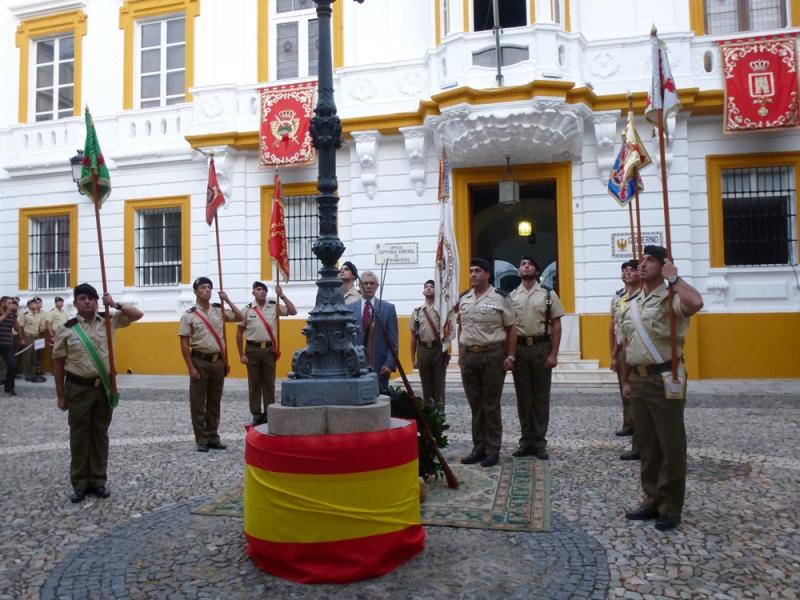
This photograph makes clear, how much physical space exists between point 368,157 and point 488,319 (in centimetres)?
763

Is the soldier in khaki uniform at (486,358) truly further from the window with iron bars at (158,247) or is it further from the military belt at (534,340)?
the window with iron bars at (158,247)

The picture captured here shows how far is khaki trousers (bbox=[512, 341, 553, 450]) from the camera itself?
252 inches

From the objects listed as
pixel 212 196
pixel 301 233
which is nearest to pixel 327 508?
pixel 212 196

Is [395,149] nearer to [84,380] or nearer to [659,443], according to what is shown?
[84,380]

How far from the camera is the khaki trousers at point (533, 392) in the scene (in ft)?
21.0

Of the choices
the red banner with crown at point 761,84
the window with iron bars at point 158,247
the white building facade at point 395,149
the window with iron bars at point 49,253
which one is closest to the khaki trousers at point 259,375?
the white building facade at point 395,149

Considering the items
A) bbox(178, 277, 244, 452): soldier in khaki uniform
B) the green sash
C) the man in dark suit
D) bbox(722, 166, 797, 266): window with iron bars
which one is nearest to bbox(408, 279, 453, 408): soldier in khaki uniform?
the man in dark suit

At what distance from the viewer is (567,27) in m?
12.5

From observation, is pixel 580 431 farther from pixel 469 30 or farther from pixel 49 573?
pixel 469 30

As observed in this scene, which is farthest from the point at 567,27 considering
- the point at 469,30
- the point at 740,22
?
the point at 740,22

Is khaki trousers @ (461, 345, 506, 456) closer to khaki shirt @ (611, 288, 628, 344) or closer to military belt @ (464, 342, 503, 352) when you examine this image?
military belt @ (464, 342, 503, 352)

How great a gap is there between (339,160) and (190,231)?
3752 mm

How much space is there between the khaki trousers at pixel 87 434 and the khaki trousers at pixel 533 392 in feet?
12.2

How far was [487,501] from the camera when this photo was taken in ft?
16.1
